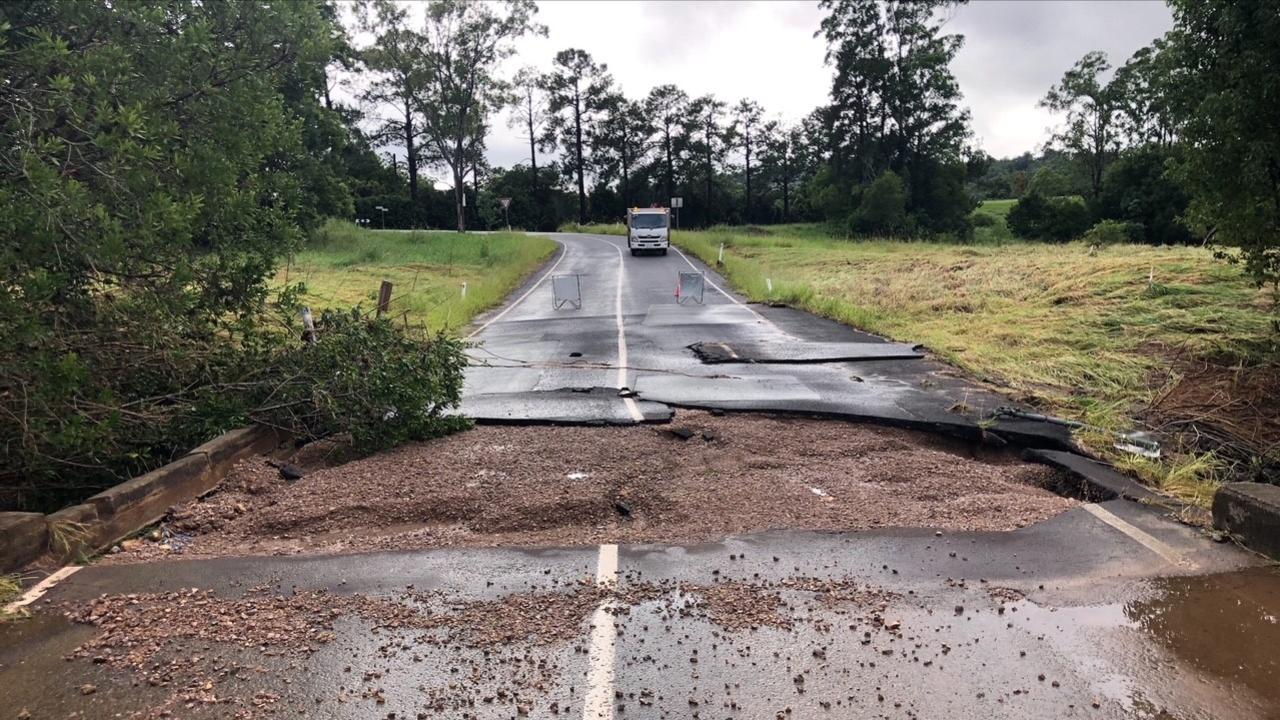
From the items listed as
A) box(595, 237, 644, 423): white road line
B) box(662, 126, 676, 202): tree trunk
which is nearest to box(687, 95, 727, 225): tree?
box(662, 126, 676, 202): tree trunk

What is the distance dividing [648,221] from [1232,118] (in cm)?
3224

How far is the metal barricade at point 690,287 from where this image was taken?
22.4 metres

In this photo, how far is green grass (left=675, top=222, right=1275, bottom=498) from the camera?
8.86m

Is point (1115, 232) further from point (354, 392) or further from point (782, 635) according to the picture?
point (782, 635)

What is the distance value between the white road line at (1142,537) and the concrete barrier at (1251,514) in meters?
0.45

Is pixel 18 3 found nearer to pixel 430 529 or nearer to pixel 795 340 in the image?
pixel 430 529

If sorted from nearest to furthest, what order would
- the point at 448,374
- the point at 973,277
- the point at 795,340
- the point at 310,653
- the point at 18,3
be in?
the point at 310,653
the point at 18,3
the point at 448,374
the point at 795,340
the point at 973,277

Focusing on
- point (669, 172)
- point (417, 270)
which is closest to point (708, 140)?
point (669, 172)

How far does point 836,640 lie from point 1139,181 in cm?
6007

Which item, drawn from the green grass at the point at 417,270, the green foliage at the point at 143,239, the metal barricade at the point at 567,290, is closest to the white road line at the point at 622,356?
Answer: the metal barricade at the point at 567,290

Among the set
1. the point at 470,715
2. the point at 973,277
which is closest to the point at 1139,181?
the point at 973,277

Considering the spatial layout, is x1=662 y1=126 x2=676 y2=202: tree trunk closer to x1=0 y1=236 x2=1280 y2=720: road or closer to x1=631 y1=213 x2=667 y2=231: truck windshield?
x1=631 y1=213 x2=667 y2=231: truck windshield

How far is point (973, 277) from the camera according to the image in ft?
67.1

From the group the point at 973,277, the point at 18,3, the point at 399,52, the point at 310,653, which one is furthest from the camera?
the point at 399,52
